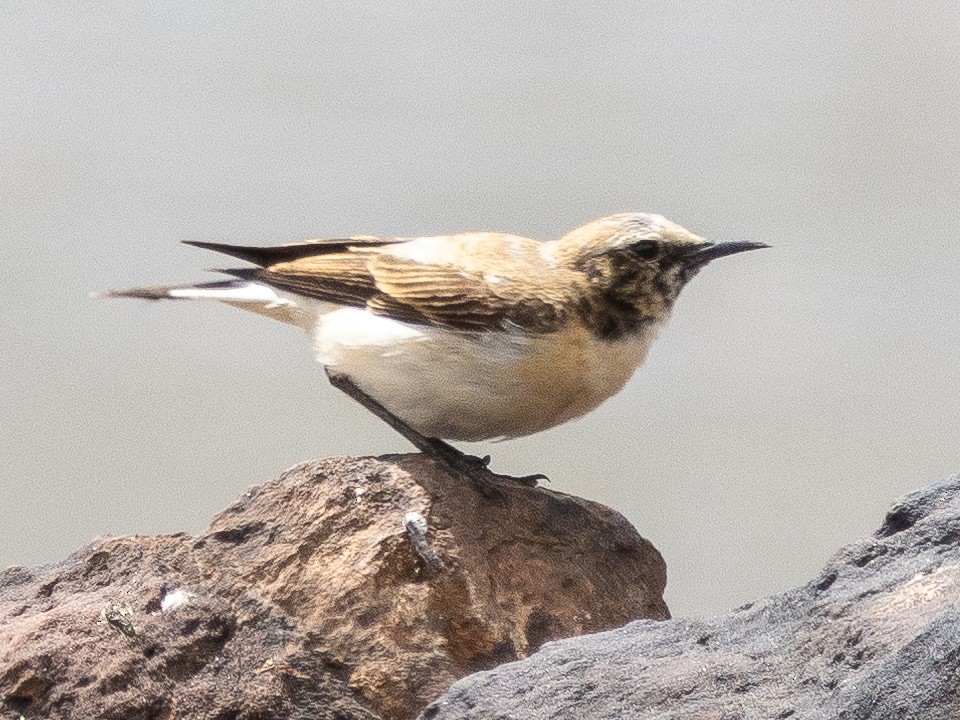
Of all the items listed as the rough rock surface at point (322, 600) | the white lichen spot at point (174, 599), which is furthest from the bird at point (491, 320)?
the white lichen spot at point (174, 599)

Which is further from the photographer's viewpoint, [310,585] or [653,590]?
[653,590]

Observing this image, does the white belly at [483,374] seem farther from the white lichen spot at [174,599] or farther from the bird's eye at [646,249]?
the white lichen spot at [174,599]

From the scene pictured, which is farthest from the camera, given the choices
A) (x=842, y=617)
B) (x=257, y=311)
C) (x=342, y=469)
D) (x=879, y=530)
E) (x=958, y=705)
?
(x=257, y=311)

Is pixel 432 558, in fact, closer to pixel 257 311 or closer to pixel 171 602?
pixel 171 602

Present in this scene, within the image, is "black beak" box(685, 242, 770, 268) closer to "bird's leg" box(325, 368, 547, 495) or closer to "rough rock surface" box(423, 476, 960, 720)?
"bird's leg" box(325, 368, 547, 495)

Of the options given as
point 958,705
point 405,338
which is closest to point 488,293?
point 405,338

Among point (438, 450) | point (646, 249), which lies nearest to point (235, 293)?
point (438, 450)
